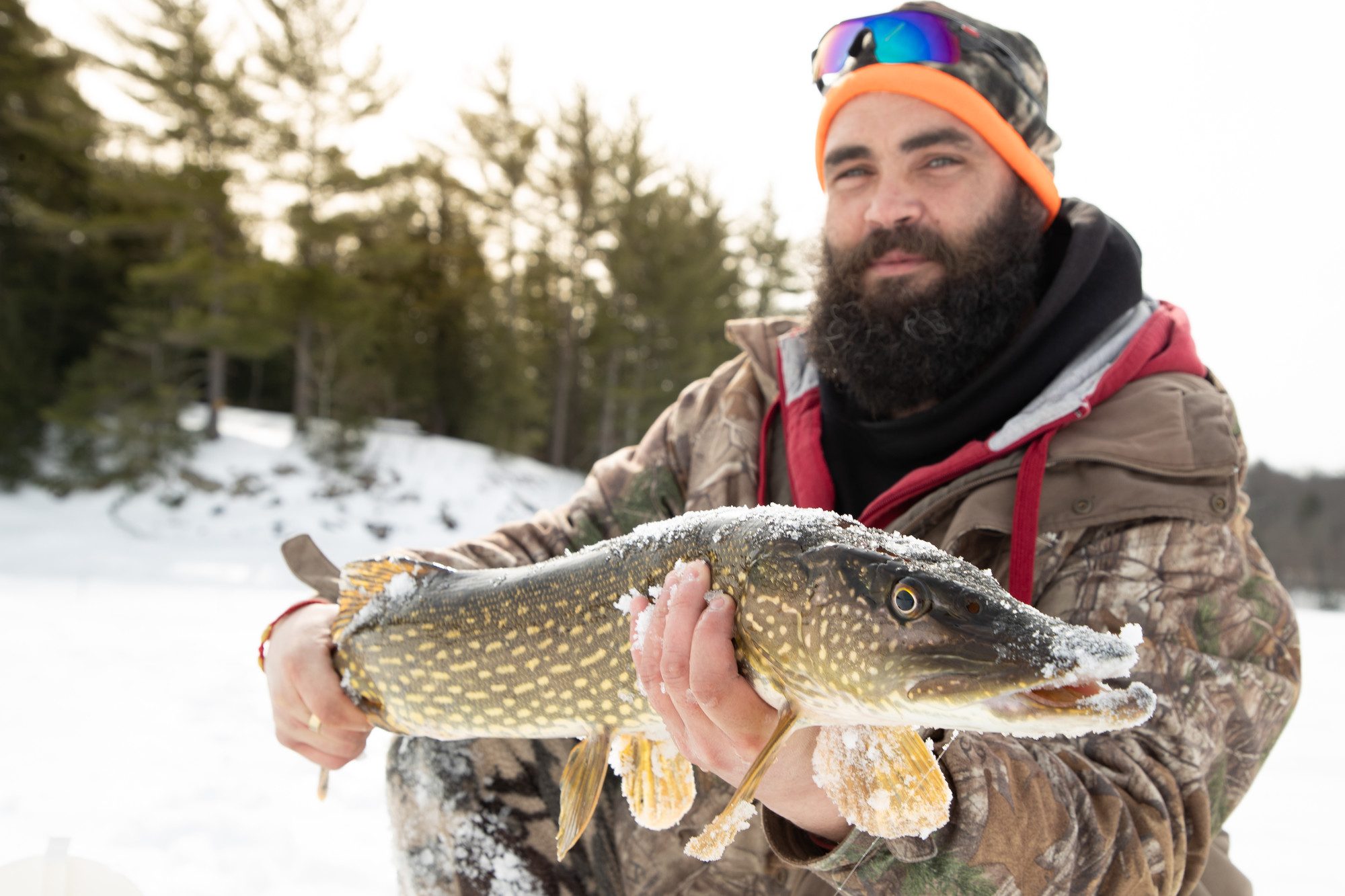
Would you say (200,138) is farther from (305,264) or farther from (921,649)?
(921,649)

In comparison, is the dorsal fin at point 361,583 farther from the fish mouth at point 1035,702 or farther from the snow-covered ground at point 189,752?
the fish mouth at point 1035,702

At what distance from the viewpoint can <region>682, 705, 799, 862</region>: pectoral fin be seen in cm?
99

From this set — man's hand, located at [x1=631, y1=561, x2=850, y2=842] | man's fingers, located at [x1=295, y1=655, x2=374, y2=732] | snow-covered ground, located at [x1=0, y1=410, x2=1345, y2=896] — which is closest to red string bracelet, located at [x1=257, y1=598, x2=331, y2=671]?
man's fingers, located at [x1=295, y1=655, x2=374, y2=732]

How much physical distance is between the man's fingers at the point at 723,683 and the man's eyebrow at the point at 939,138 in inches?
56.1

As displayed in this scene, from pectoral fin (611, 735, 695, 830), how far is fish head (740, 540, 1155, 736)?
0.37m

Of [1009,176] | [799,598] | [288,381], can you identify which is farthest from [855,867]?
[288,381]

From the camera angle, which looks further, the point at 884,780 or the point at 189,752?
the point at 189,752

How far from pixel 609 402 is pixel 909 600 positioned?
16.4 meters

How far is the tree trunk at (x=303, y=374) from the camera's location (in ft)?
43.2

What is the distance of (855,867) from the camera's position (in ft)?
3.72

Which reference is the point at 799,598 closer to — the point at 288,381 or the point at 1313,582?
the point at 288,381

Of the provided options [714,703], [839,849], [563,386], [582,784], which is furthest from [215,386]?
[839,849]

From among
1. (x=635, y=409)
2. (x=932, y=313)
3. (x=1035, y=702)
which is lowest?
(x=635, y=409)

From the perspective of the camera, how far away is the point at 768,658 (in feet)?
3.51
